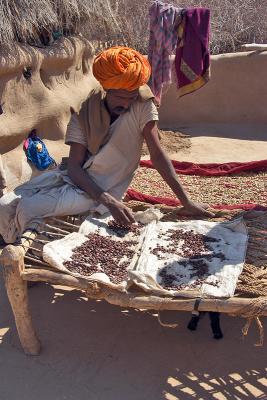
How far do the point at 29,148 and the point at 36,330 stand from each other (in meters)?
2.57

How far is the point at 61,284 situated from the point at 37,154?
2.74 m

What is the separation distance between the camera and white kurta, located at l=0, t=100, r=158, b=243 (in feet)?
10.9

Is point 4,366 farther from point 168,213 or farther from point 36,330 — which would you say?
point 168,213

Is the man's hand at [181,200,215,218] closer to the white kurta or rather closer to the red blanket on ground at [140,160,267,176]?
the white kurta

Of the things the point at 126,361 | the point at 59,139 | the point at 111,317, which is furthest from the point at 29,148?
the point at 126,361

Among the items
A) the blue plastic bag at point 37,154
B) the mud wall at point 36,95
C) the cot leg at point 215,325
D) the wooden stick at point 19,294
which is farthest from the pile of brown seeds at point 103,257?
the blue plastic bag at point 37,154

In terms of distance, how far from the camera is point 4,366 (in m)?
2.81

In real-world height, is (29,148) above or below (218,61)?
below

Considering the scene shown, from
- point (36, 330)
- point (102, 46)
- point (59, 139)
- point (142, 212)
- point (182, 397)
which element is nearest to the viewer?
point (182, 397)

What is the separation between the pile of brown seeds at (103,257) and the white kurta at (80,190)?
1.03ft

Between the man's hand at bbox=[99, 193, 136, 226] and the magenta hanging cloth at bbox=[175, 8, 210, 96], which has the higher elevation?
the magenta hanging cloth at bbox=[175, 8, 210, 96]

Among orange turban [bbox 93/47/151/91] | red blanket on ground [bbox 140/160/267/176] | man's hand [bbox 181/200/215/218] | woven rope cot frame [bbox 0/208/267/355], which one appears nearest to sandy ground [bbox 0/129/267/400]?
woven rope cot frame [bbox 0/208/267/355]

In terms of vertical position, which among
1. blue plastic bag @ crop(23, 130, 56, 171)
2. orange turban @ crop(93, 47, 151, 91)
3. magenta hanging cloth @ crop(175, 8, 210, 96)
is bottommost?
blue plastic bag @ crop(23, 130, 56, 171)

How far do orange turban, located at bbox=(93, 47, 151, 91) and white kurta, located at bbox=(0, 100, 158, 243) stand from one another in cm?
18
